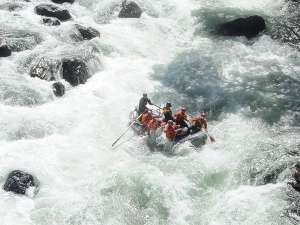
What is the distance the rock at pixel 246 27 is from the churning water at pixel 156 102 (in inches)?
18.7

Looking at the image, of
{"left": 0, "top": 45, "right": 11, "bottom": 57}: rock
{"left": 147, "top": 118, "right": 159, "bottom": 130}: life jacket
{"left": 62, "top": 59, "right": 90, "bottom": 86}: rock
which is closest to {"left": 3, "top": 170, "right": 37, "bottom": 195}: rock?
{"left": 147, "top": 118, "right": 159, "bottom": 130}: life jacket

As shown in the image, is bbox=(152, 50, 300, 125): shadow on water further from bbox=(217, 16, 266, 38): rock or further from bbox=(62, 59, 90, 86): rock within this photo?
bbox=(62, 59, 90, 86): rock

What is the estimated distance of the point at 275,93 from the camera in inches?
705

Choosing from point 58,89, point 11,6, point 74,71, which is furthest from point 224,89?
point 11,6

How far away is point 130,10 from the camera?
74.8 ft

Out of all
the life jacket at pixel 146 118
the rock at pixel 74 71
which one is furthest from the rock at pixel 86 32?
the life jacket at pixel 146 118

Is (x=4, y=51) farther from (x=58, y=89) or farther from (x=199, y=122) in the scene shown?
(x=199, y=122)

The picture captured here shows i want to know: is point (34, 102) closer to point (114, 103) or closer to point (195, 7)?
point (114, 103)

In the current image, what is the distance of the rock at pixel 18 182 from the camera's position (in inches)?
494

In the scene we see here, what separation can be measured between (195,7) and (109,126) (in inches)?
411

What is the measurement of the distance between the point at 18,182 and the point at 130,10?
1239 cm

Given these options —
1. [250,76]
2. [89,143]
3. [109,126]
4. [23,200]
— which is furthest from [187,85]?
[23,200]

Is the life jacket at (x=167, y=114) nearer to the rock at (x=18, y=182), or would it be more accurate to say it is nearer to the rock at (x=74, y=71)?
the rock at (x=74, y=71)

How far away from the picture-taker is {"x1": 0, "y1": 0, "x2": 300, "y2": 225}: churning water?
12.5 meters
